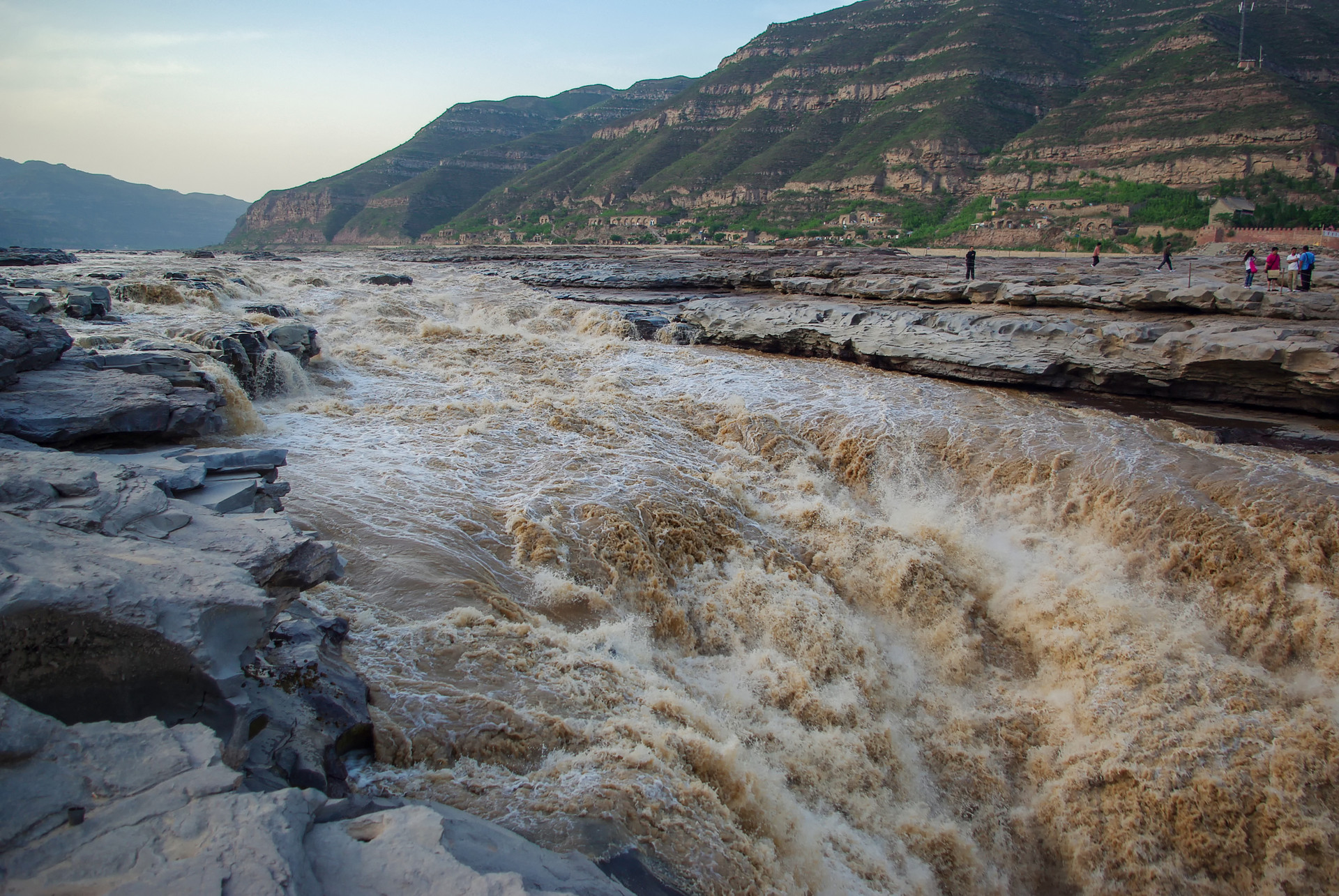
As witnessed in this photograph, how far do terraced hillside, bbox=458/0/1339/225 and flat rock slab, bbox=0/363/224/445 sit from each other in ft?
162

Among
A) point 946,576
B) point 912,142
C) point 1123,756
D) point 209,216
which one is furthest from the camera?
point 209,216

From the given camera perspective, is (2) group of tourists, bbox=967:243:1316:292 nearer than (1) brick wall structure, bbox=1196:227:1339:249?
Yes

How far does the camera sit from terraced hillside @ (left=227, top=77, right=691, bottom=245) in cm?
8569

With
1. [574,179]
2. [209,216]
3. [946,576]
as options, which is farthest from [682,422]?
[209,216]

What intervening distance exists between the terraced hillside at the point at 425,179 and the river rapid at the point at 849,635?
8060cm

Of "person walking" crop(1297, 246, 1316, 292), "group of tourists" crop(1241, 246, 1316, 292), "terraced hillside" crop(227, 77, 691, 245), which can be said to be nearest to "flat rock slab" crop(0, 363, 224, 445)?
"group of tourists" crop(1241, 246, 1316, 292)

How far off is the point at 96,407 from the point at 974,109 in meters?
63.0

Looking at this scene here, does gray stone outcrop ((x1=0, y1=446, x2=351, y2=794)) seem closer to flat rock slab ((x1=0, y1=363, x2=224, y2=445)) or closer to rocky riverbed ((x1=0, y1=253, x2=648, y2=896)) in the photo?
rocky riverbed ((x1=0, y1=253, x2=648, y2=896))

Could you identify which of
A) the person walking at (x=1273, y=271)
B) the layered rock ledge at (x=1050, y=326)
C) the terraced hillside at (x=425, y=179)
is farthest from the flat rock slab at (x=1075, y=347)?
the terraced hillside at (x=425, y=179)

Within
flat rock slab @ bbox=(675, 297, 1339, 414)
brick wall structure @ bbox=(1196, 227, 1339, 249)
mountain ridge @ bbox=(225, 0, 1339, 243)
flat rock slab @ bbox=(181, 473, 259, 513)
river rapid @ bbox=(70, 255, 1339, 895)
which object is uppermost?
mountain ridge @ bbox=(225, 0, 1339, 243)

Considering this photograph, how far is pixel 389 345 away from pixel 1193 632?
1308cm

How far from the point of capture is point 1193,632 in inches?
230

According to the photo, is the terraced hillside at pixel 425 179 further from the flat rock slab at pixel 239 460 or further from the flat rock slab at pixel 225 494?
the flat rock slab at pixel 225 494

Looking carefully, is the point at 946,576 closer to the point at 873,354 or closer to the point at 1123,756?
the point at 1123,756
